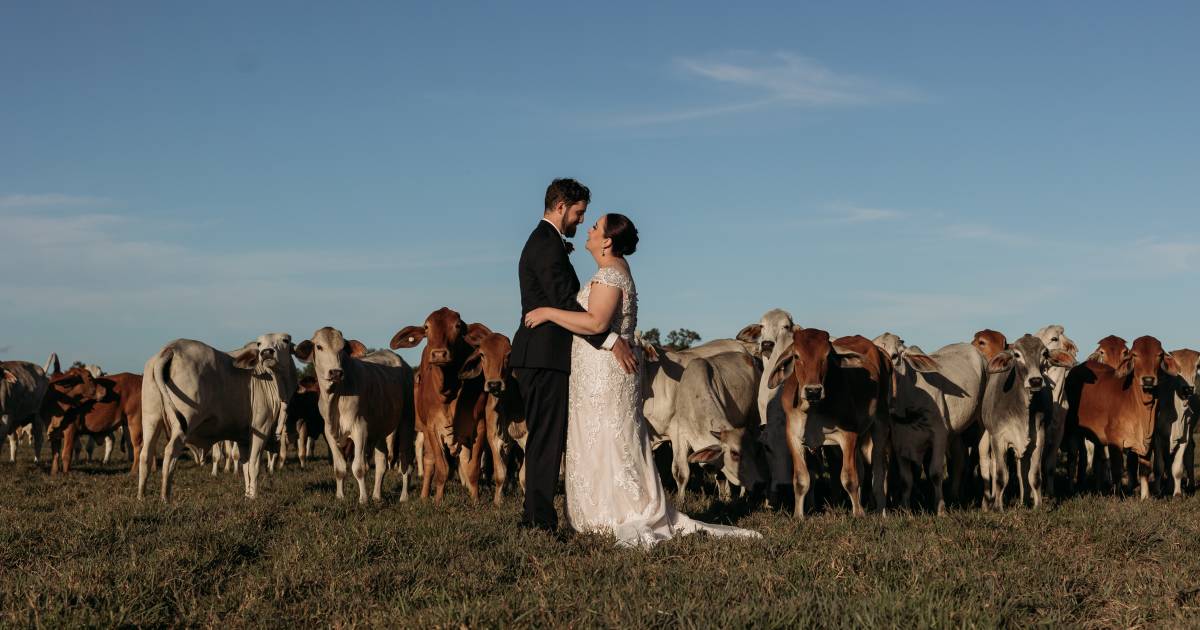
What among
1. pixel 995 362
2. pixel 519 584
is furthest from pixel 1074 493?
pixel 519 584

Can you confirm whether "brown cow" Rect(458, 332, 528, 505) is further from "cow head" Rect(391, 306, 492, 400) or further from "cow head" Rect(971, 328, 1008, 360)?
"cow head" Rect(971, 328, 1008, 360)

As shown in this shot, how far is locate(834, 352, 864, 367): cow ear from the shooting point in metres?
11.2

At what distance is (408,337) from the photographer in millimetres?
12984

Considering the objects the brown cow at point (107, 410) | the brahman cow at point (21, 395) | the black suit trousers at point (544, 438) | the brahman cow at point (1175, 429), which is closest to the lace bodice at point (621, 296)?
the black suit trousers at point (544, 438)

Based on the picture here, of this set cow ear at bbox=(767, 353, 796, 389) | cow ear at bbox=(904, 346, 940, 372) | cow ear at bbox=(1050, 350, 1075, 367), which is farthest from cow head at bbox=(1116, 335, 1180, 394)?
cow ear at bbox=(767, 353, 796, 389)

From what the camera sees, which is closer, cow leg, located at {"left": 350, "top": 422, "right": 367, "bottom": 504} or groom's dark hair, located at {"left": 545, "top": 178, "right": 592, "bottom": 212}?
groom's dark hair, located at {"left": 545, "top": 178, "right": 592, "bottom": 212}

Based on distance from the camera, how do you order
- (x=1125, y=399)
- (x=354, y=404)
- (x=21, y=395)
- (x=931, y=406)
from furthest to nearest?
(x=21, y=395), (x=1125, y=399), (x=354, y=404), (x=931, y=406)

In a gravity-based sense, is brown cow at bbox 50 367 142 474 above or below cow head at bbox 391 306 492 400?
below

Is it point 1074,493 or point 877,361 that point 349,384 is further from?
point 1074,493

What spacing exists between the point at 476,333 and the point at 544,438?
4.74m

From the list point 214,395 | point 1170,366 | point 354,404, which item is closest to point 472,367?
point 354,404

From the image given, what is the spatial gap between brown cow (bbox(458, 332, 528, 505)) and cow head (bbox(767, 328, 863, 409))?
9.81 feet

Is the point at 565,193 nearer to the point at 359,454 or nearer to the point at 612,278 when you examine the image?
the point at 612,278

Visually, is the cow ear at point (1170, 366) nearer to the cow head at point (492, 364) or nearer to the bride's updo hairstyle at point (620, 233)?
the cow head at point (492, 364)
